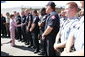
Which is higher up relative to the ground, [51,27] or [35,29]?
[51,27]

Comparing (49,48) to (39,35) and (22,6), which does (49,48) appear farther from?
(22,6)

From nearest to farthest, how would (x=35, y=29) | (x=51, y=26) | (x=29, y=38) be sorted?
(x=51, y=26) < (x=35, y=29) < (x=29, y=38)

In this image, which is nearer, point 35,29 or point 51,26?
point 51,26

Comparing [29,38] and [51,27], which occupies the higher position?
[51,27]

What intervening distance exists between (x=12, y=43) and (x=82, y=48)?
28.1 feet

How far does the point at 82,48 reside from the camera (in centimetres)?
265

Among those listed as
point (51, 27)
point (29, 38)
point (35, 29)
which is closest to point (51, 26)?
point (51, 27)

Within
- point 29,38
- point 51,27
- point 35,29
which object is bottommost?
point 29,38

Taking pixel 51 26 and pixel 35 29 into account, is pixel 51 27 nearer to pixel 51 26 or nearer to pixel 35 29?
pixel 51 26

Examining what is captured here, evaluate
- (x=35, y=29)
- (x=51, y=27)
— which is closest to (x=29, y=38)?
(x=35, y=29)

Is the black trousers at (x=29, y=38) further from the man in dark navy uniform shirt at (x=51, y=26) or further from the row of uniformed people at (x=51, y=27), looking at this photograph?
the man in dark navy uniform shirt at (x=51, y=26)

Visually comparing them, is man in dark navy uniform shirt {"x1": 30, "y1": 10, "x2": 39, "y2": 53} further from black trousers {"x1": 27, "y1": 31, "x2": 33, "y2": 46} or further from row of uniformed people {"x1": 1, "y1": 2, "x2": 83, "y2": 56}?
black trousers {"x1": 27, "y1": 31, "x2": 33, "y2": 46}

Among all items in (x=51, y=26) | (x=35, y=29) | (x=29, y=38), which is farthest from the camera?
(x=29, y=38)

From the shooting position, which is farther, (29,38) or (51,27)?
(29,38)
